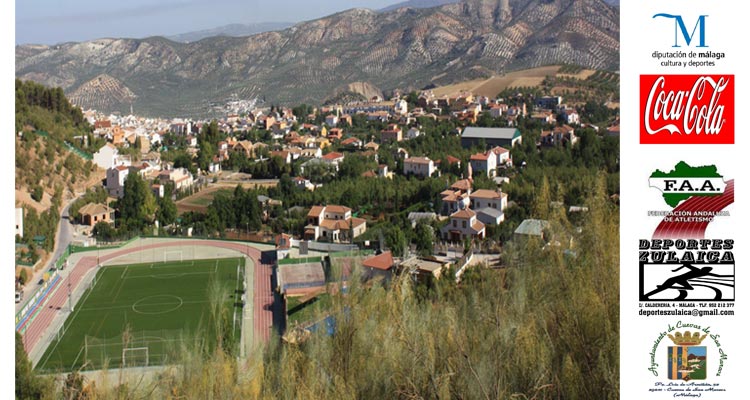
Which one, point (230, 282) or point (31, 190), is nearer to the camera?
point (230, 282)

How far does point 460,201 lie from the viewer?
512 inches

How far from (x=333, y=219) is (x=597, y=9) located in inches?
1781

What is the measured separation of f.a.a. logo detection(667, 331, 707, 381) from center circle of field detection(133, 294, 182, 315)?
8.45 metres

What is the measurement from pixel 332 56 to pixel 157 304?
4680 centimetres

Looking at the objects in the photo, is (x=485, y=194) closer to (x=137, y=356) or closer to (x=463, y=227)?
(x=463, y=227)

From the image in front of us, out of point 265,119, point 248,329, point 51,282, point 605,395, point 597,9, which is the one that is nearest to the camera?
point 605,395

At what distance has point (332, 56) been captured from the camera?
54750 mm

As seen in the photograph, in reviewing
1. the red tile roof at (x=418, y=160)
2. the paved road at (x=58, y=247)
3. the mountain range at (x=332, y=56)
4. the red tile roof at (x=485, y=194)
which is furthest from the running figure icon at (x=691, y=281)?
the mountain range at (x=332, y=56)

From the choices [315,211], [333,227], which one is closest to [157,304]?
[333,227]

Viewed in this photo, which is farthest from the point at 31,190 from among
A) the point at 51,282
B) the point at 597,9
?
the point at 597,9

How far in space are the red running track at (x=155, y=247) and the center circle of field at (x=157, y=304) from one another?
1.01m

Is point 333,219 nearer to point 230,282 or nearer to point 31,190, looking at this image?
point 230,282

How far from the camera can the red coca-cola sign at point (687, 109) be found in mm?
1626

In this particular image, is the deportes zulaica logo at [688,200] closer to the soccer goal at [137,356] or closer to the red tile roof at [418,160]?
the soccer goal at [137,356]
